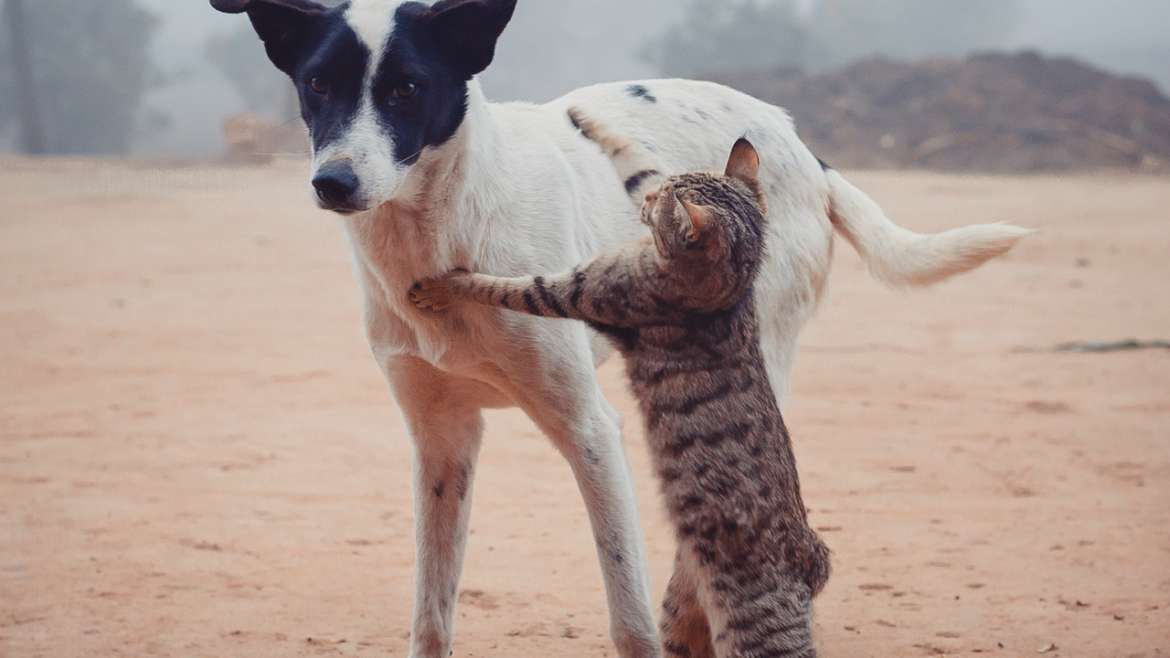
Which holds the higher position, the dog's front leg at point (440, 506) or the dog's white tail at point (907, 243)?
the dog's white tail at point (907, 243)

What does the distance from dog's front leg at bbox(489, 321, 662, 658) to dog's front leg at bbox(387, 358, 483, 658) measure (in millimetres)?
376

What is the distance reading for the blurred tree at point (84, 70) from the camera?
1649 inches

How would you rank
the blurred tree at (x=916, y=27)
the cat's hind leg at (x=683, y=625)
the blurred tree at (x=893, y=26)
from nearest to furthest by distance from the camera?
the cat's hind leg at (x=683, y=625) < the blurred tree at (x=893, y=26) < the blurred tree at (x=916, y=27)

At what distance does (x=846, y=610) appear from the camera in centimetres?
471

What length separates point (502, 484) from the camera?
20.8 feet

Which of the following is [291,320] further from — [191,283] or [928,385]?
[928,385]

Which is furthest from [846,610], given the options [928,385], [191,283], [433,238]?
[191,283]

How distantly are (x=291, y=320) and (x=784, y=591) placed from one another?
7.89 meters

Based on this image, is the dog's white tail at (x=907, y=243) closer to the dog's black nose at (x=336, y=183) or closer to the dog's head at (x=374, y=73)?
the dog's head at (x=374, y=73)

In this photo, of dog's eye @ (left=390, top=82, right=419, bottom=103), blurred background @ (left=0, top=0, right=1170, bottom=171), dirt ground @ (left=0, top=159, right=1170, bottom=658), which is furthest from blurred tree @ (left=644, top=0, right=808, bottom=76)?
dog's eye @ (left=390, top=82, right=419, bottom=103)

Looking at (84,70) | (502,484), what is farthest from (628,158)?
(84,70)

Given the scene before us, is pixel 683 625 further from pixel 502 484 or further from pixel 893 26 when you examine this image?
pixel 893 26

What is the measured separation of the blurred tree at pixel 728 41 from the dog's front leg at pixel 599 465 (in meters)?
42.7

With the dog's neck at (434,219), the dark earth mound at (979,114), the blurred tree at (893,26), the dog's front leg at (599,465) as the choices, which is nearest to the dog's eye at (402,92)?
the dog's neck at (434,219)
